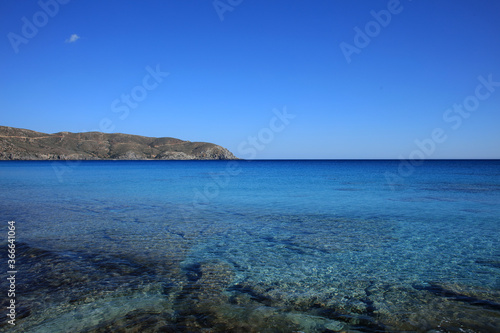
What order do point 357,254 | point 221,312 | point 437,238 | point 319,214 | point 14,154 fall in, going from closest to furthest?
point 221,312
point 357,254
point 437,238
point 319,214
point 14,154

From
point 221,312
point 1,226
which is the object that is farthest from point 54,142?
point 221,312

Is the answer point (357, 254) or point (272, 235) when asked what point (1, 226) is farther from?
point (357, 254)

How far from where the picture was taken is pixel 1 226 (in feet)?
42.9

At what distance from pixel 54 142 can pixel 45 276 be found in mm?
210570

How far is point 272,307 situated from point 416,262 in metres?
4.99

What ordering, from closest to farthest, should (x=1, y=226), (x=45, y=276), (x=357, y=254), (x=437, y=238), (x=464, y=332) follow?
(x=464, y=332) < (x=45, y=276) < (x=357, y=254) < (x=437, y=238) < (x=1, y=226)

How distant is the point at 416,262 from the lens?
869 centimetres

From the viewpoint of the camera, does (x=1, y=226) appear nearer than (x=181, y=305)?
No

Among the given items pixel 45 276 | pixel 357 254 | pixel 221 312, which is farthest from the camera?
pixel 357 254

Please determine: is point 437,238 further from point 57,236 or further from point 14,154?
point 14,154

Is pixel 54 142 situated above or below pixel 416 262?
above

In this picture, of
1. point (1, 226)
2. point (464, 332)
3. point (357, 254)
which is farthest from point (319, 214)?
point (1, 226)

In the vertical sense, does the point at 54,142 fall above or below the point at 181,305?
above

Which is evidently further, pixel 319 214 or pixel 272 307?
pixel 319 214
